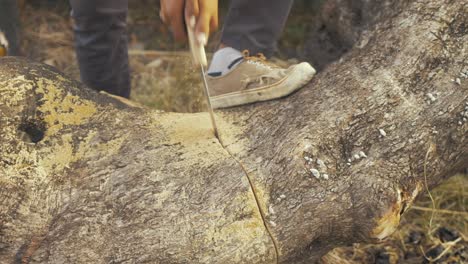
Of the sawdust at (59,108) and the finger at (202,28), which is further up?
the finger at (202,28)

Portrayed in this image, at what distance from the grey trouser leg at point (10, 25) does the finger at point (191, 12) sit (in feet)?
5.96

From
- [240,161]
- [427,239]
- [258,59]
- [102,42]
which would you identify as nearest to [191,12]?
[240,161]

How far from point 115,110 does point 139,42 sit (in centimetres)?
204

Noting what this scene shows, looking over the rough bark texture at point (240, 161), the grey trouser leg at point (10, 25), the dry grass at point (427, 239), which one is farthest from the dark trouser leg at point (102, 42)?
the dry grass at point (427, 239)

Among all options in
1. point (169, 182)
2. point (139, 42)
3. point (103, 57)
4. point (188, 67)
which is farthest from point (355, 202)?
point (139, 42)

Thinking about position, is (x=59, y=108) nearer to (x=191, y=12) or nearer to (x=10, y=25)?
(x=191, y=12)

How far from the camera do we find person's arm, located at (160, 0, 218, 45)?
1470mm

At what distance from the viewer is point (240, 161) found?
1734mm

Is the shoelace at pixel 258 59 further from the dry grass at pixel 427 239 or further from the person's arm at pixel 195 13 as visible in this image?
the dry grass at pixel 427 239

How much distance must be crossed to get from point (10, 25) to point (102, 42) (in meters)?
1.01

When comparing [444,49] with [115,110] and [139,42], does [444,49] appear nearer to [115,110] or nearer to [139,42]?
[115,110]

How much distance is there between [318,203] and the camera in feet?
5.49

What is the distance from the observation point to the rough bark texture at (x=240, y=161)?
1566mm

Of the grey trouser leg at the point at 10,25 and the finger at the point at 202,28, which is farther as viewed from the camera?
the grey trouser leg at the point at 10,25
